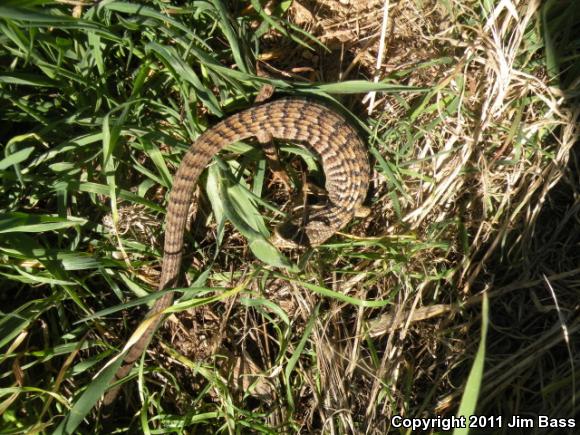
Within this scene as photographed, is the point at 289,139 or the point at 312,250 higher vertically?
the point at 289,139

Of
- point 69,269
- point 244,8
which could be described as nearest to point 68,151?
point 69,269

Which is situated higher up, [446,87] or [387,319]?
[446,87]

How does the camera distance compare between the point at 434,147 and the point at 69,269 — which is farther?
the point at 434,147

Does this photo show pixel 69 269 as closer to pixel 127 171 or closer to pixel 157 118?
pixel 127 171

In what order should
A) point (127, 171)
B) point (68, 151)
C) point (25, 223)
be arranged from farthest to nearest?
point (127, 171), point (68, 151), point (25, 223)
